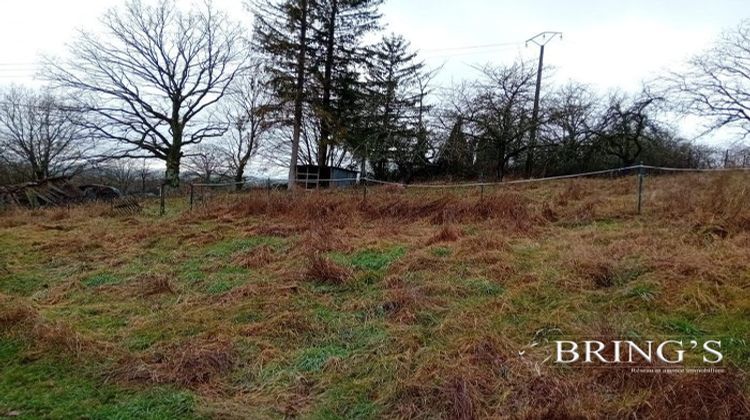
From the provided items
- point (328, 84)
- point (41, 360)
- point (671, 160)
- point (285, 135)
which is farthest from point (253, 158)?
point (41, 360)

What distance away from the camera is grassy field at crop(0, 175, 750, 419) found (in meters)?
2.38

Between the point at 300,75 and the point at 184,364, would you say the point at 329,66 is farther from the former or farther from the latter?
the point at 184,364

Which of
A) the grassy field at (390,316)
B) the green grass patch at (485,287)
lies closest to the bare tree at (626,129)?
the grassy field at (390,316)

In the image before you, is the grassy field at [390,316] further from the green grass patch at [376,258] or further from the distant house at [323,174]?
the distant house at [323,174]

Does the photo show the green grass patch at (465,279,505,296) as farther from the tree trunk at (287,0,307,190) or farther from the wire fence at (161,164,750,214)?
the tree trunk at (287,0,307,190)

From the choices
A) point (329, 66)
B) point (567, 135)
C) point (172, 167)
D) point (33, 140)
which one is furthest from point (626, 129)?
point (33, 140)

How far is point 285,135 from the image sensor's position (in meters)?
23.5

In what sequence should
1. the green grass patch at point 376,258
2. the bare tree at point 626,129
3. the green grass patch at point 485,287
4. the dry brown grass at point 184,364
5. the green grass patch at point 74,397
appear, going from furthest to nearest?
the bare tree at point 626,129 → the green grass patch at point 376,258 → the green grass patch at point 485,287 → the dry brown grass at point 184,364 → the green grass patch at point 74,397

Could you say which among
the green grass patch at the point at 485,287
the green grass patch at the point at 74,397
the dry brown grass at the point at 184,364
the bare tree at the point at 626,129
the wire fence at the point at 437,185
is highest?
the bare tree at the point at 626,129

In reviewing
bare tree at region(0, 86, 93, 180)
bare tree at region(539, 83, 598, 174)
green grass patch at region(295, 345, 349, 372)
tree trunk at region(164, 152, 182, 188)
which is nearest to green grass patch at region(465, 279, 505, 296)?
green grass patch at region(295, 345, 349, 372)

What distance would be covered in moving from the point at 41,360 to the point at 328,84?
1496 cm

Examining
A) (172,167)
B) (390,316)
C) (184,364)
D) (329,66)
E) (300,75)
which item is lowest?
(184,364)

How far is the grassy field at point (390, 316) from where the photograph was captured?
93.5 inches

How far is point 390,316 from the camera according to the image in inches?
141
